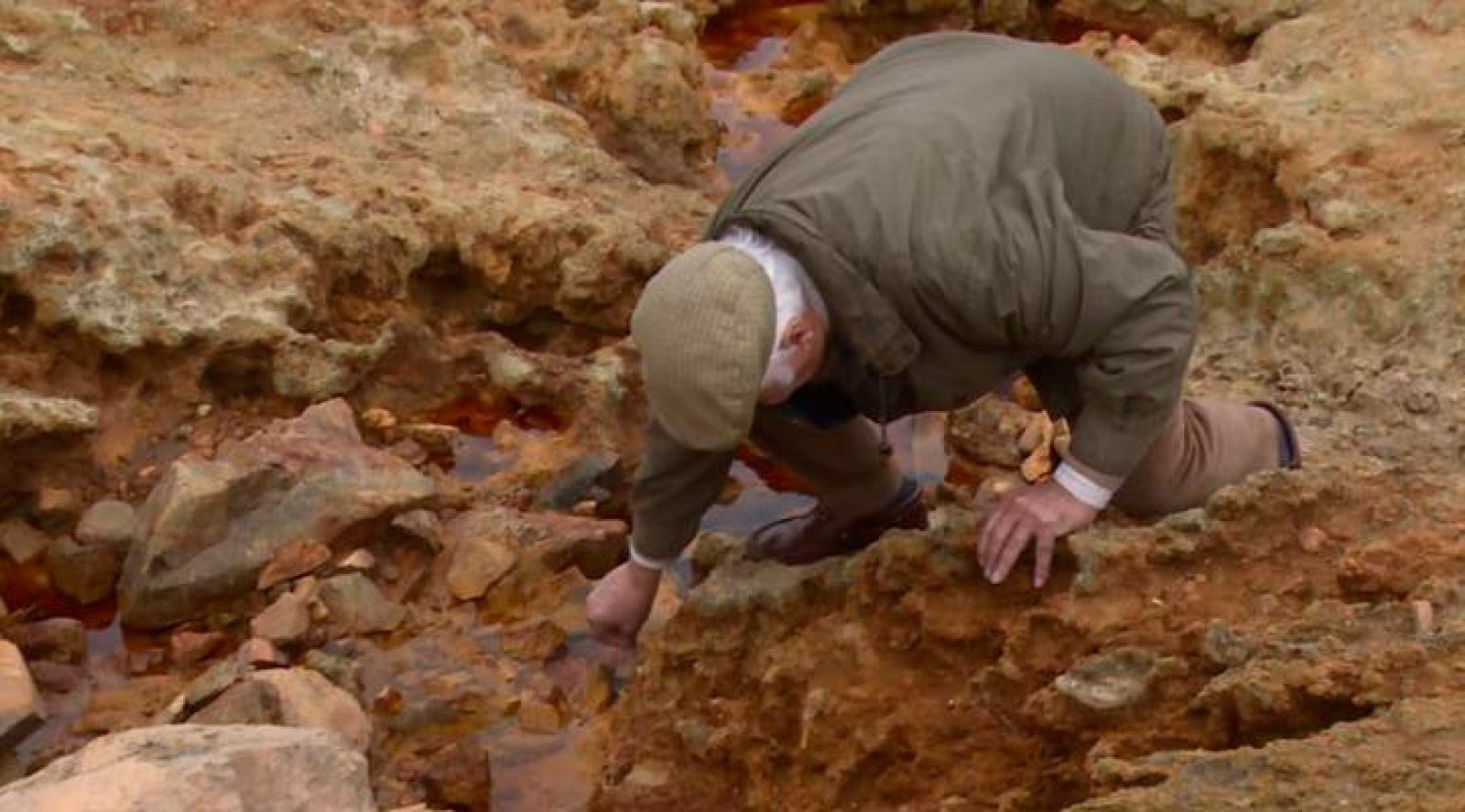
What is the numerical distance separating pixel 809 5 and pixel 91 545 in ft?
10.4

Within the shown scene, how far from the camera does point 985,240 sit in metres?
2.48

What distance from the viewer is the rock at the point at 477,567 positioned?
11.8 ft

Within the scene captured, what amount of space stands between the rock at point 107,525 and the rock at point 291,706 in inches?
23.1

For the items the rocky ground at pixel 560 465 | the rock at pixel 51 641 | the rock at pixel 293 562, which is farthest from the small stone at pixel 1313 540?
the rock at pixel 51 641

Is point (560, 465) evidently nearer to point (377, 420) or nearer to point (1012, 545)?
point (377, 420)

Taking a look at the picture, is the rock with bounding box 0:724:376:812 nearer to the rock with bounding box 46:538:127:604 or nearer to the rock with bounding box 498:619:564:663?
the rock with bounding box 498:619:564:663

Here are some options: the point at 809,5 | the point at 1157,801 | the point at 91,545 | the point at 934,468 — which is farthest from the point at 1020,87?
the point at 809,5

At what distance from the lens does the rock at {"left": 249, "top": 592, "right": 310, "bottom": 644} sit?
334cm

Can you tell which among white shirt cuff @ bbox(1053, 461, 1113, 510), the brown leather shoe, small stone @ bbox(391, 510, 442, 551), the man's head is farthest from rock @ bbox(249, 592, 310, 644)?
white shirt cuff @ bbox(1053, 461, 1113, 510)

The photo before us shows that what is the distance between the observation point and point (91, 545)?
352cm

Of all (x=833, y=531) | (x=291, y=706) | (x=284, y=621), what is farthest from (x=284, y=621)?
(x=833, y=531)

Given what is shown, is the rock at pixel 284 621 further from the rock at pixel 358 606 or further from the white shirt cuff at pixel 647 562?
the white shirt cuff at pixel 647 562

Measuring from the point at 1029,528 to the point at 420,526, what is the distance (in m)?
1.45

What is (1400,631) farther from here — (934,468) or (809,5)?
(809,5)
